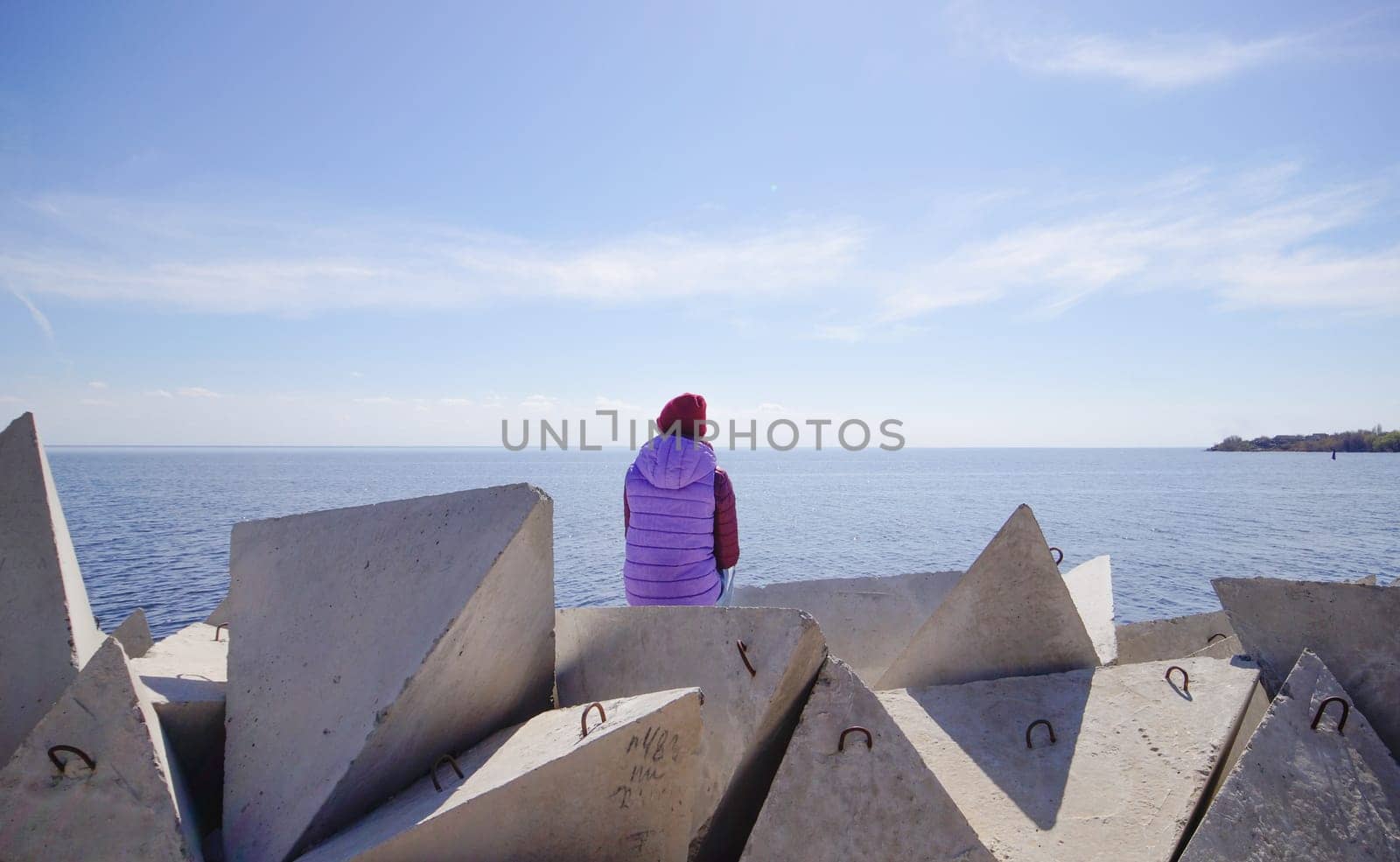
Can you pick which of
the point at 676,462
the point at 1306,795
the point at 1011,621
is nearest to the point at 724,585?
the point at 676,462

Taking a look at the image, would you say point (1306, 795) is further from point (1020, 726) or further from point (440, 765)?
point (440, 765)

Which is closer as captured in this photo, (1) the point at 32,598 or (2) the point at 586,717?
(2) the point at 586,717

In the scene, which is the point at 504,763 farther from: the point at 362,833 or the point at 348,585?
the point at 348,585

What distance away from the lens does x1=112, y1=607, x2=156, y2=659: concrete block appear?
5.11 meters

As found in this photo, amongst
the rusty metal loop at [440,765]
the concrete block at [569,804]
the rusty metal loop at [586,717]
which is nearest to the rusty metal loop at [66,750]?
the concrete block at [569,804]

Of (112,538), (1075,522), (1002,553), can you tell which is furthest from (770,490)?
(1002,553)

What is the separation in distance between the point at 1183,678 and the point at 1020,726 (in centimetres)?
83

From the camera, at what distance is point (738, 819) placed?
10.2 ft

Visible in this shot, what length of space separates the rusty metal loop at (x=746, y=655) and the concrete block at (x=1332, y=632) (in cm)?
239

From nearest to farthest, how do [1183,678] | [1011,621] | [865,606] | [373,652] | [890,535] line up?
[373,652], [1183,678], [1011,621], [865,606], [890,535]

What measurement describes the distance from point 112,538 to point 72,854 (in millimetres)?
30640

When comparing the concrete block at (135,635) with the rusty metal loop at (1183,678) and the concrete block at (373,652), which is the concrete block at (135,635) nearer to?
the concrete block at (373,652)

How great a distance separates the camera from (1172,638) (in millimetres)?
5523

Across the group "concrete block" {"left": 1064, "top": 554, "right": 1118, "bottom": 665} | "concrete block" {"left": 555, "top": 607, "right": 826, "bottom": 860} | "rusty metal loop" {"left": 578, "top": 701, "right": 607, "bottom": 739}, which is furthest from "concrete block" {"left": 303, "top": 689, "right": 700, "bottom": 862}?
"concrete block" {"left": 1064, "top": 554, "right": 1118, "bottom": 665}
